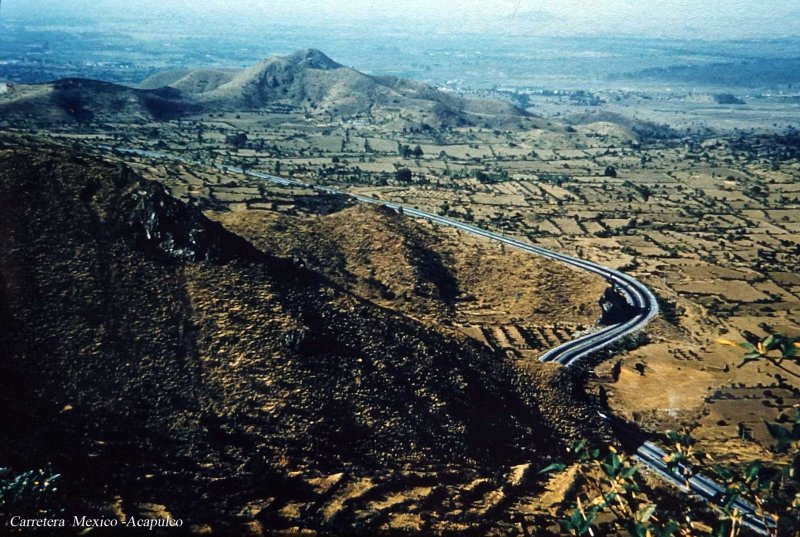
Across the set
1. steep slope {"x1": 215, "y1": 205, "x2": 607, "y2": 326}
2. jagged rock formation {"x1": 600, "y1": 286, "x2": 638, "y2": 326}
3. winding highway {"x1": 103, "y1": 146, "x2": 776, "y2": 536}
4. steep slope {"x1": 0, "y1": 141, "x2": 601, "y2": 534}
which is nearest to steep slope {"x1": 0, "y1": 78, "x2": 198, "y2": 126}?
winding highway {"x1": 103, "y1": 146, "x2": 776, "y2": 536}

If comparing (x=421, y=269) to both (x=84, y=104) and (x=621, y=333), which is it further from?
(x=84, y=104)

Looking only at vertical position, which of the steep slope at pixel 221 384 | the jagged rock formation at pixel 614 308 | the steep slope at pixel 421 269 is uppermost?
the steep slope at pixel 221 384

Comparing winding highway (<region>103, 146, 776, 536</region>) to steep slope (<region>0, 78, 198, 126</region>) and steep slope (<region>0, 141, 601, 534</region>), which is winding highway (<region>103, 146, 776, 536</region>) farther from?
steep slope (<region>0, 78, 198, 126</region>)

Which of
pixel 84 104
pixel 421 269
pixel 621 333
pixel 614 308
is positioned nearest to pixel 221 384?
pixel 421 269

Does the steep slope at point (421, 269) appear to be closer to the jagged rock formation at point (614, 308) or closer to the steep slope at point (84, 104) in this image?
the jagged rock formation at point (614, 308)

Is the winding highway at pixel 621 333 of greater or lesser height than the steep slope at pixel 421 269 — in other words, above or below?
below

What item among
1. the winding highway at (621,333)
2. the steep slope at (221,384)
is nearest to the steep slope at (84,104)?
the winding highway at (621,333)

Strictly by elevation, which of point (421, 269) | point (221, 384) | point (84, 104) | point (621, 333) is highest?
point (84, 104)

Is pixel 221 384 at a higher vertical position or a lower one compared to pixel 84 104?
lower
